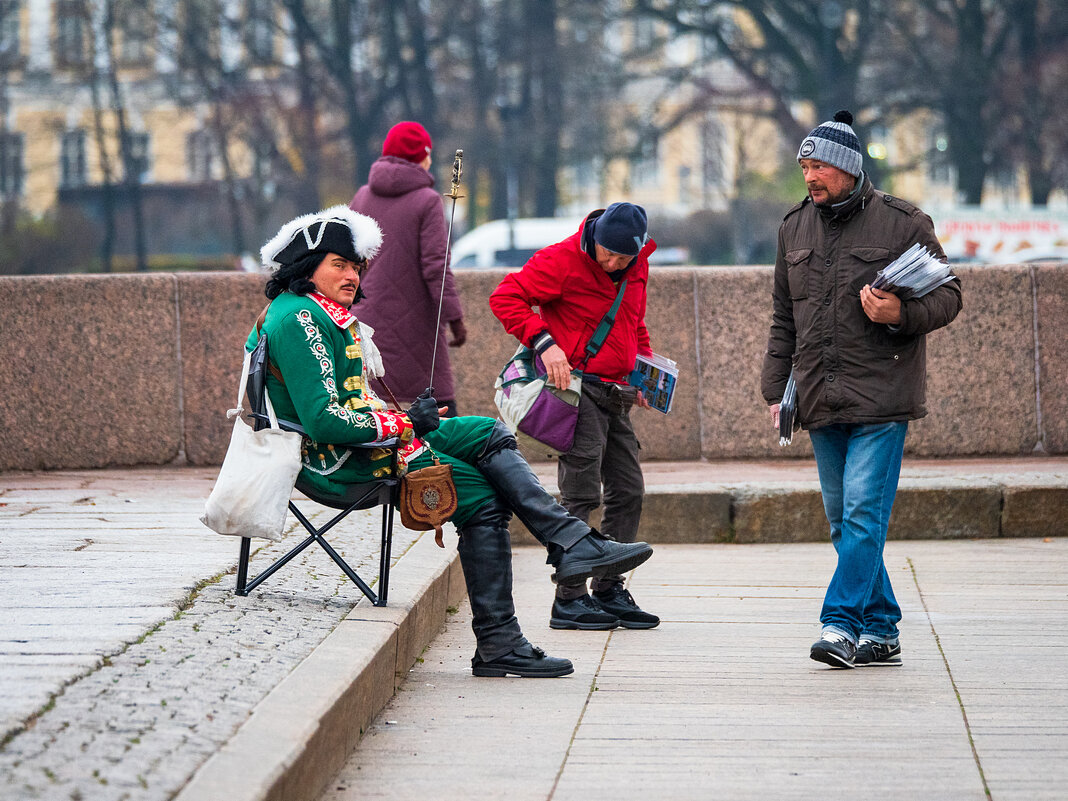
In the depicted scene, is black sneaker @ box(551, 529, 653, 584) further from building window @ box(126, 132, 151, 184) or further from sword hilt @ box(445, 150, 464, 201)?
building window @ box(126, 132, 151, 184)

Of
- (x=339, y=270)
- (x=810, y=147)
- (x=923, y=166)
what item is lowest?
(x=339, y=270)

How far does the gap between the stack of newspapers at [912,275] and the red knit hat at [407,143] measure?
318cm

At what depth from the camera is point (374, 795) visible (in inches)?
152

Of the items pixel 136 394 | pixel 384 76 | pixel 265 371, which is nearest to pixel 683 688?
pixel 265 371

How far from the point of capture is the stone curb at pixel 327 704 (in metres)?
3.30

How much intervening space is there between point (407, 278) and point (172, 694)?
13.2ft

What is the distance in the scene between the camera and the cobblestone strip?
3.18m

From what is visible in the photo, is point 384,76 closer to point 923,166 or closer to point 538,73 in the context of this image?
point 538,73

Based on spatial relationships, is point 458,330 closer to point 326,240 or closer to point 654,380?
point 654,380

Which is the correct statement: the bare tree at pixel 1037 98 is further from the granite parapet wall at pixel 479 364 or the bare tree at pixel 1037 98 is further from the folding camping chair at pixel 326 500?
the folding camping chair at pixel 326 500

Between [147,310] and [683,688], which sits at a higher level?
[147,310]

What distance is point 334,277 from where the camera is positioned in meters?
5.06

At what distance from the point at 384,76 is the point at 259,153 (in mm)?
4123

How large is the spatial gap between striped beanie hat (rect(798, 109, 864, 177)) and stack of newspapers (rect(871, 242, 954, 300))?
0.36m
